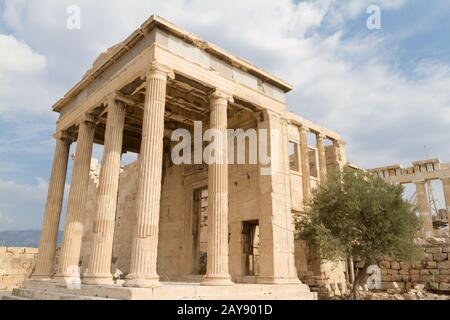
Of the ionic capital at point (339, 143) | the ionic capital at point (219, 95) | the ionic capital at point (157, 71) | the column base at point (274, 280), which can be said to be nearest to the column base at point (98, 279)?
the column base at point (274, 280)

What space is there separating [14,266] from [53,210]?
31.9 feet

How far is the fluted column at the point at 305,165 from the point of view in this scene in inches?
746

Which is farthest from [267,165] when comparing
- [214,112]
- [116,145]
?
[116,145]

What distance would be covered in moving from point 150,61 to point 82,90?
5.88 m

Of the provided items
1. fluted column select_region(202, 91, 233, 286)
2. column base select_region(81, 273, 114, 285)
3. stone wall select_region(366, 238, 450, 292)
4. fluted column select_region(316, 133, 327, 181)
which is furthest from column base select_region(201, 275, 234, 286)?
stone wall select_region(366, 238, 450, 292)

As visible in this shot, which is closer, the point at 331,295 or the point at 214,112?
the point at 214,112

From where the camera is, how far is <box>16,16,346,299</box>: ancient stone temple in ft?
34.4

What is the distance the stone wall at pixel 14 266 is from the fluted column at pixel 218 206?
16.5 meters

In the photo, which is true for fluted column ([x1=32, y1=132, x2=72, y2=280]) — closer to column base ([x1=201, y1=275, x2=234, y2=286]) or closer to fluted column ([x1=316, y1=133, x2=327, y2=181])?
column base ([x1=201, y1=275, x2=234, y2=286])

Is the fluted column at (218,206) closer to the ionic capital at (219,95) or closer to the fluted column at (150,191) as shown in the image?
the ionic capital at (219,95)

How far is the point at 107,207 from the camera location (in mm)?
11617

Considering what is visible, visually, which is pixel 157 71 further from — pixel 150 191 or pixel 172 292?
pixel 172 292
